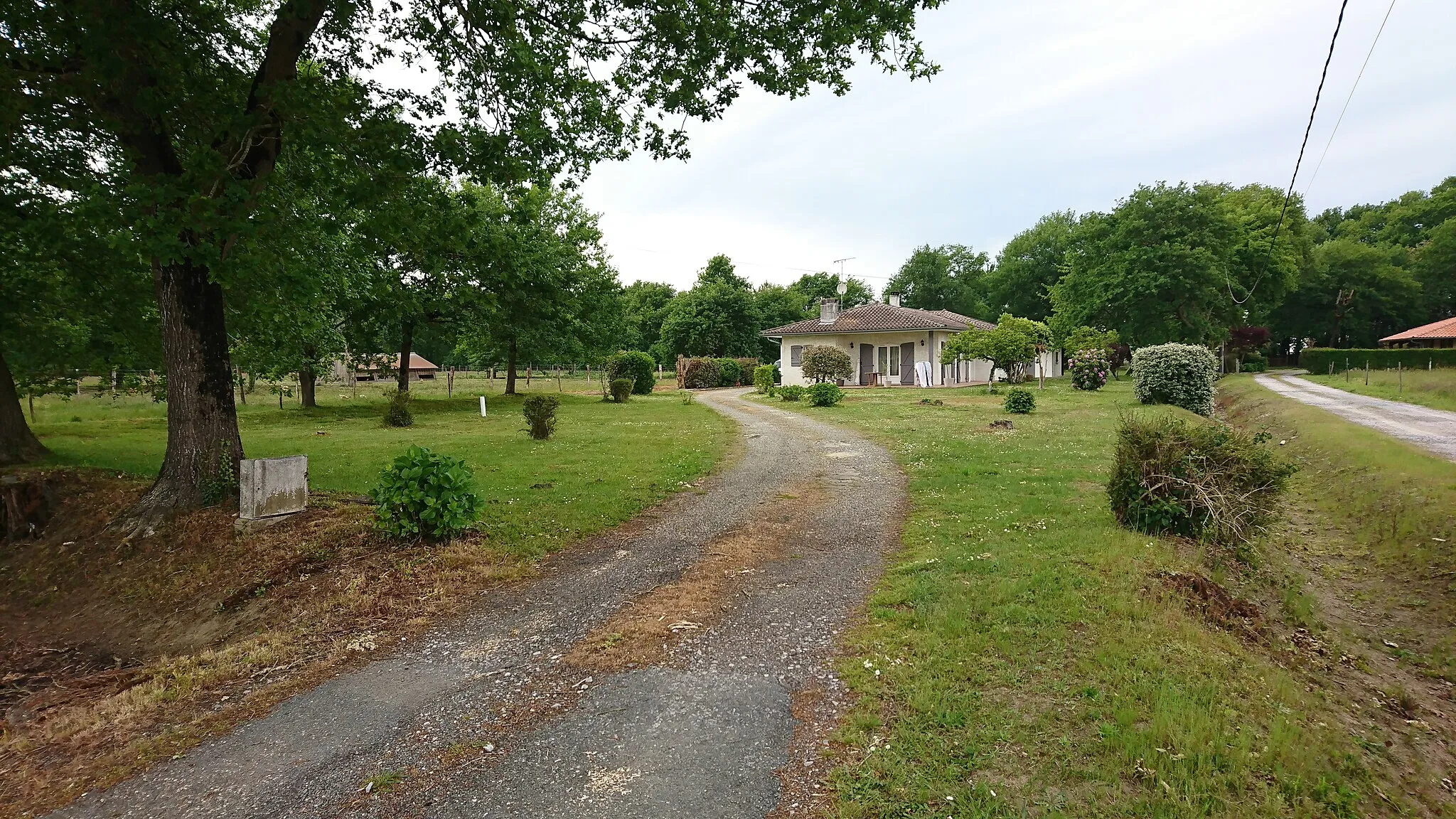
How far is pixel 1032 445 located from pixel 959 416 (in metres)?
5.99

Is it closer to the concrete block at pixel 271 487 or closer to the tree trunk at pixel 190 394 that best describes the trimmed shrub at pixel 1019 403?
the concrete block at pixel 271 487

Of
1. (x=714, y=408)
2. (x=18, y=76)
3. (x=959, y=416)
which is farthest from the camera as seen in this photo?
(x=714, y=408)

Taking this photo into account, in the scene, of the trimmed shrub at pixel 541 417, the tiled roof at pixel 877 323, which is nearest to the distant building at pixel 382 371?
the trimmed shrub at pixel 541 417

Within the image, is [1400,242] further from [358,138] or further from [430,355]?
[430,355]

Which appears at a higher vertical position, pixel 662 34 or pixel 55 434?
pixel 662 34

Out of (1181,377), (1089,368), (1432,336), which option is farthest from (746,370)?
(1432,336)

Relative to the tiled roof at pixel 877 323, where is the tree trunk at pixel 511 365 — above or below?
below

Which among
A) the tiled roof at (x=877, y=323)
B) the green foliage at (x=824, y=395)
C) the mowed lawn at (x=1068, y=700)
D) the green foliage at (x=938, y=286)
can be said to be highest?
the green foliage at (x=938, y=286)

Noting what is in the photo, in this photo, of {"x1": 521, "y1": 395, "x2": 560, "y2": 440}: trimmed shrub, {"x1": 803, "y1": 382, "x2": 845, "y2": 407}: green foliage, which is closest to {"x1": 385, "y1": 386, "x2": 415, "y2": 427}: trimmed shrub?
{"x1": 521, "y1": 395, "x2": 560, "y2": 440}: trimmed shrub

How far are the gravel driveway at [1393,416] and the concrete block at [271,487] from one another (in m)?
15.8

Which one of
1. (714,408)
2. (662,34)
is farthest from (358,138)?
(714,408)

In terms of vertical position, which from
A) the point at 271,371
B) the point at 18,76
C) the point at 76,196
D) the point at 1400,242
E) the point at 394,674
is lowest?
the point at 394,674

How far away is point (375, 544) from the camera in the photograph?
6.68 metres

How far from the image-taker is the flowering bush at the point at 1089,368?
96.4 feet
